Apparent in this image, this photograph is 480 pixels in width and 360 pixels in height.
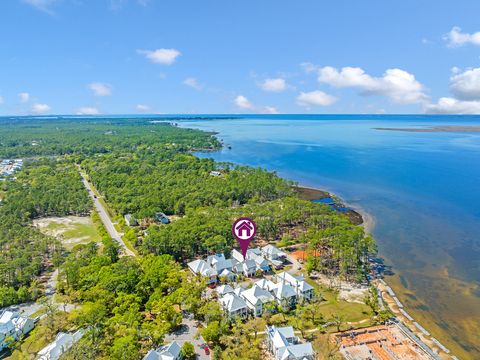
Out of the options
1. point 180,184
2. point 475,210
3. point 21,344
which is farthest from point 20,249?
point 475,210

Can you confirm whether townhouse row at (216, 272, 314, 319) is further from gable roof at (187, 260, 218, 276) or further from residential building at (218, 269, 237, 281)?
gable roof at (187, 260, 218, 276)

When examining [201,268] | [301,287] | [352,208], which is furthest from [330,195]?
[201,268]

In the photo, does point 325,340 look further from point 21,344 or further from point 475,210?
point 475,210

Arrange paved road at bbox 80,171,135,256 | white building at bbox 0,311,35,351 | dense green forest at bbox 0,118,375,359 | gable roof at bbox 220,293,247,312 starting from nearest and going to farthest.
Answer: white building at bbox 0,311,35,351
dense green forest at bbox 0,118,375,359
gable roof at bbox 220,293,247,312
paved road at bbox 80,171,135,256

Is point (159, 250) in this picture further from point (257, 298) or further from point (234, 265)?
point (257, 298)

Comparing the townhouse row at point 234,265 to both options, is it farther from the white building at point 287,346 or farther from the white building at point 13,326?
the white building at point 13,326

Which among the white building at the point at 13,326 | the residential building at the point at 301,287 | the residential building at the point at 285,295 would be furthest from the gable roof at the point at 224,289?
the white building at the point at 13,326

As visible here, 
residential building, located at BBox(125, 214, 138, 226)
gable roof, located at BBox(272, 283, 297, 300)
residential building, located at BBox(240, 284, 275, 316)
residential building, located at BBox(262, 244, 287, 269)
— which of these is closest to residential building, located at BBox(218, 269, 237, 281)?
residential building, located at BBox(240, 284, 275, 316)
